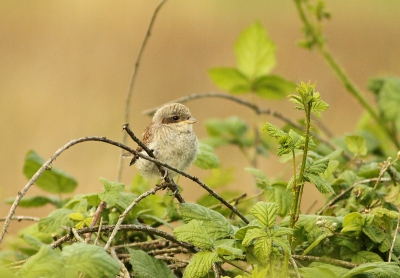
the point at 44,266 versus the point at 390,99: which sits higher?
the point at 390,99

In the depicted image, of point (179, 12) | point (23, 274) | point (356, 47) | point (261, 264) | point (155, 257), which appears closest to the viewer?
point (23, 274)

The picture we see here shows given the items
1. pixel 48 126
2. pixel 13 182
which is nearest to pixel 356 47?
pixel 48 126

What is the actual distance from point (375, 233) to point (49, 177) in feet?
4.81

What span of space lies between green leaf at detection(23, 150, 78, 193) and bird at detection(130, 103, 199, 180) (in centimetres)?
33

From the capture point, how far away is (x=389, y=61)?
9.97 metres

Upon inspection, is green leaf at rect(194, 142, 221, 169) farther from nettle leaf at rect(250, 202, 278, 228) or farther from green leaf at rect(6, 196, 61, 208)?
nettle leaf at rect(250, 202, 278, 228)

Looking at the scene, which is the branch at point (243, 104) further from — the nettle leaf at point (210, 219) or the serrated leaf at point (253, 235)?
the serrated leaf at point (253, 235)

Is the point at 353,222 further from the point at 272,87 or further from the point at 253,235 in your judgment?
the point at 272,87

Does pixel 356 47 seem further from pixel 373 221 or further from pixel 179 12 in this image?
pixel 373 221

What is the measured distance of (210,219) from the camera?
224 cm

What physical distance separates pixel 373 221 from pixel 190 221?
0.66 meters

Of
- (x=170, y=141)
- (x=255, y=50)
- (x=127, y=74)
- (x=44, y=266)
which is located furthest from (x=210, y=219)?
(x=127, y=74)

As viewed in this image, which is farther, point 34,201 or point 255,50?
point 255,50

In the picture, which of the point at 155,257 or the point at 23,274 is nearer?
the point at 23,274
